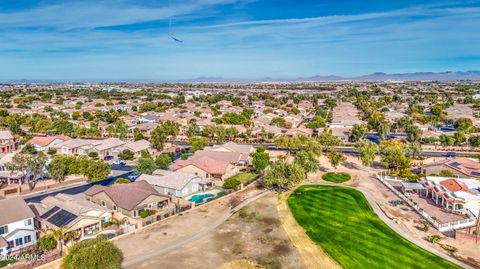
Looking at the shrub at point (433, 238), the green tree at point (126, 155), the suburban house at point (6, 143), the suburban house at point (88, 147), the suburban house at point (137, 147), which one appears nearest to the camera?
the shrub at point (433, 238)

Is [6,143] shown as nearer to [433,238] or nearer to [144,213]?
[144,213]

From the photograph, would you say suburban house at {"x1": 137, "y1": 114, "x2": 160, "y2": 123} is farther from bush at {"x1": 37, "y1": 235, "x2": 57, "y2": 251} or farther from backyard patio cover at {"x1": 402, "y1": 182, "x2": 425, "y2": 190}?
bush at {"x1": 37, "y1": 235, "x2": 57, "y2": 251}

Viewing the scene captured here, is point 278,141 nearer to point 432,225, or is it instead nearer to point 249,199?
point 249,199

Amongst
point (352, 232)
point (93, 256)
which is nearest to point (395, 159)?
point (352, 232)

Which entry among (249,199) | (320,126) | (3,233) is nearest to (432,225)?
(249,199)

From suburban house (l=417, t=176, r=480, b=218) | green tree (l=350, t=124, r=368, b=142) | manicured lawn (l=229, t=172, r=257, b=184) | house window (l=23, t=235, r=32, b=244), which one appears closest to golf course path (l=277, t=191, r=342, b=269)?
manicured lawn (l=229, t=172, r=257, b=184)

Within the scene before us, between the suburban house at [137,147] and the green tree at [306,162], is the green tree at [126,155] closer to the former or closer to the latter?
the suburban house at [137,147]

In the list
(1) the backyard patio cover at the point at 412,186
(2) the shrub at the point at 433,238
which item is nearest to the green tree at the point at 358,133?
(1) the backyard patio cover at the point at 412,186
